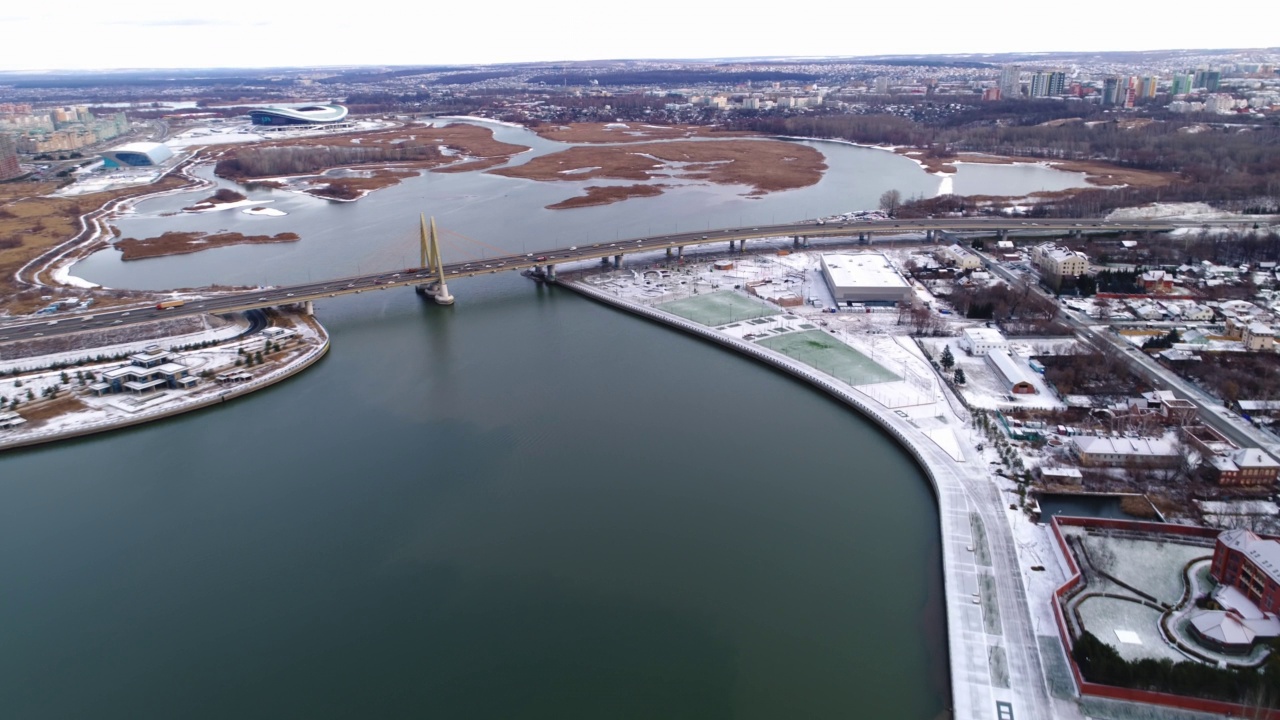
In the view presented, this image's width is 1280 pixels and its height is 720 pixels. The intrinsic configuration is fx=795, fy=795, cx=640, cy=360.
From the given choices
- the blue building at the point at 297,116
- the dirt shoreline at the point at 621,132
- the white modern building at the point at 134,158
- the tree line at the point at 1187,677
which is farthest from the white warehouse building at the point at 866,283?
the blue building at the point at 297,116

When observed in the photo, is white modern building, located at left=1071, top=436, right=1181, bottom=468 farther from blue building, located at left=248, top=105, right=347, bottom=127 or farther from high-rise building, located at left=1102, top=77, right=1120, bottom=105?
blue building, located at left=248, top=105, right=347, bottom=127

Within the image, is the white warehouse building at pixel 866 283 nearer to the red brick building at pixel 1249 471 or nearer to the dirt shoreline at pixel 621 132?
the red brick building at pixel 1249 471

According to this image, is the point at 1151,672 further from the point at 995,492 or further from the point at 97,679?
the point at 97,679

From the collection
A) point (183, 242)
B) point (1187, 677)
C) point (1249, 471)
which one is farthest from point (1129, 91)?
point (1187, 677)

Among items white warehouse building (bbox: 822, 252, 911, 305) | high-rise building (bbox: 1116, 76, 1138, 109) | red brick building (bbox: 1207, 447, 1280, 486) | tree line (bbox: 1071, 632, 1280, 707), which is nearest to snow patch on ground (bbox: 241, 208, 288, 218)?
white warehouse building (bbox: 822, 252, 911, 305)

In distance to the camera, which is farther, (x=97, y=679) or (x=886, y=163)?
(x=886, y=163)

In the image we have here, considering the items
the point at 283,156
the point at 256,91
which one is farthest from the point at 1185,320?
the point at 256,91
